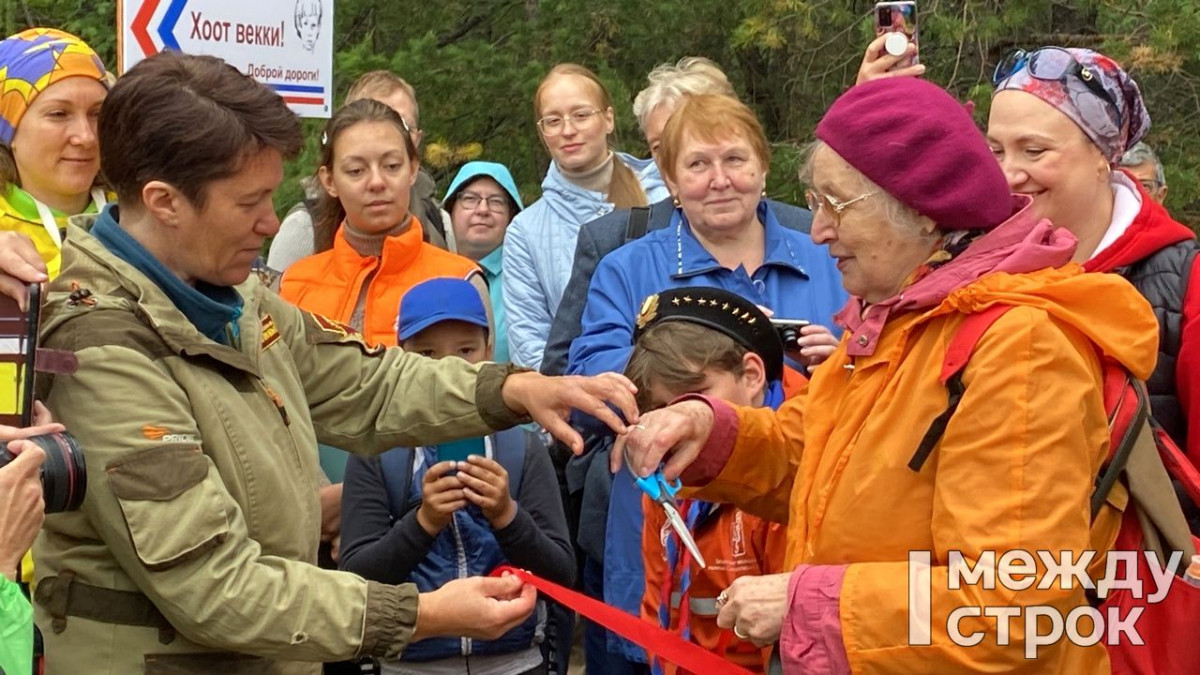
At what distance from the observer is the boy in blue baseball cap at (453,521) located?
14.8 feet

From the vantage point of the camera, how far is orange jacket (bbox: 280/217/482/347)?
5.68 meters

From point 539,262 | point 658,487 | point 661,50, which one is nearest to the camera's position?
point 658,487

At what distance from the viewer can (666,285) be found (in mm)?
5008

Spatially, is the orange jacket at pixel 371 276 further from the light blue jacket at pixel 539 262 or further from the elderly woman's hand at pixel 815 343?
the elderly woman's hand at pixel 815 343

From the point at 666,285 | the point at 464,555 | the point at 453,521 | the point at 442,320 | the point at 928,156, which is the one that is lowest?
the point at 464,555

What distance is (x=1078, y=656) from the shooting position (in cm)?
291

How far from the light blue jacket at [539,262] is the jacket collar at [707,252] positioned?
94 cm

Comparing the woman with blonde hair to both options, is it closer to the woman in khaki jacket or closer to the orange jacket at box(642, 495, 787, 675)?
the orange jacket at box(642, 495, 787, 675)

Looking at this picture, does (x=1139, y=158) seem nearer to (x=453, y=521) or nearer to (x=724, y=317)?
(x=724, y=317)

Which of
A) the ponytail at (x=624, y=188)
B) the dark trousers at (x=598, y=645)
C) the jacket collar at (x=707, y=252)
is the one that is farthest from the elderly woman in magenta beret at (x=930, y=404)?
the ponytail at (x=624, y=188)

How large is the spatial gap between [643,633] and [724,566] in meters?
0.48

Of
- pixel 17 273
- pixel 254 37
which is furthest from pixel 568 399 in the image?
pixel 254 37

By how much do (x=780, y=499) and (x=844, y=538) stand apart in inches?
23.4

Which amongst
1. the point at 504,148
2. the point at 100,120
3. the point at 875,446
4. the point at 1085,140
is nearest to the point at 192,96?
the point at 100,120
